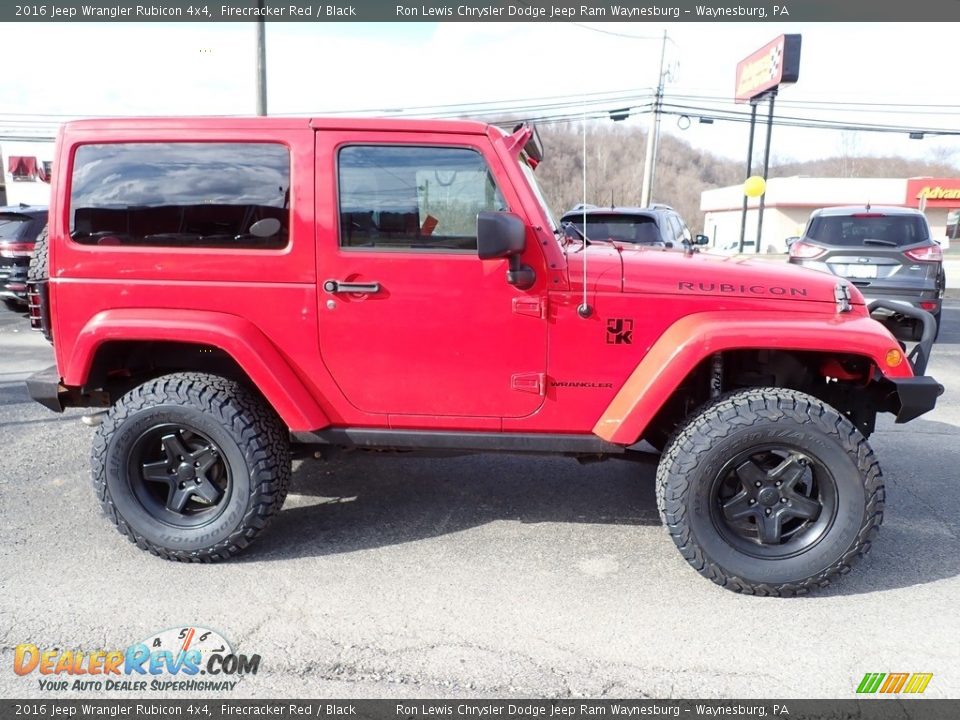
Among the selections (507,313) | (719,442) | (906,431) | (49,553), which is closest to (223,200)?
(507,313)

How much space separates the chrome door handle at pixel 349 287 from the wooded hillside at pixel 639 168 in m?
1.27

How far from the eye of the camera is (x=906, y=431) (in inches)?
215

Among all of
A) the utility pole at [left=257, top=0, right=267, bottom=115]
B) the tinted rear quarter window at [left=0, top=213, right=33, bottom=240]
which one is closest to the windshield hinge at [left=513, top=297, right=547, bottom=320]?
the tinted rear quarter window at [left=0, top=213, right=33, bottom=240]

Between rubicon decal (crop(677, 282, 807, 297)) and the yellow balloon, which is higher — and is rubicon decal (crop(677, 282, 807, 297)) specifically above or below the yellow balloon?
below

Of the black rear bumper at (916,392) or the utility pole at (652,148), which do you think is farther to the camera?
the utility pole at (652,148)

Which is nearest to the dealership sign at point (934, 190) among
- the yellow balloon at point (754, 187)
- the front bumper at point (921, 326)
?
the yellow balloon at point (754, 187)

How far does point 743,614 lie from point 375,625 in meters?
1.56

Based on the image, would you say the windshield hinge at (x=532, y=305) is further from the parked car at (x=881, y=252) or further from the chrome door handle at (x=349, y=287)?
the parked car at (x=881, y=252)

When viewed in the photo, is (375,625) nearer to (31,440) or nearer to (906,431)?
(31,440)

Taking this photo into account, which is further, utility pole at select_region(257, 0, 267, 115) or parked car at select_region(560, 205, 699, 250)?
utility pole at select_region(257, 0, 267, 115)

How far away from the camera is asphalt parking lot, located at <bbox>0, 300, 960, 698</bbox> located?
2.53m

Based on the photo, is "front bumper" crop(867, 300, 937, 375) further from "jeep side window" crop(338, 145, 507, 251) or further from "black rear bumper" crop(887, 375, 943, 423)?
"jeep side window" crop(338, 145, 507, 251)

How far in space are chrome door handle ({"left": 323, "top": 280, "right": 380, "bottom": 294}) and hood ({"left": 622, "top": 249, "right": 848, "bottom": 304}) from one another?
3.78 ft

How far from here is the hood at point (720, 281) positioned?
3.12 metres
